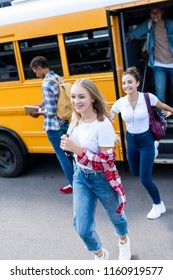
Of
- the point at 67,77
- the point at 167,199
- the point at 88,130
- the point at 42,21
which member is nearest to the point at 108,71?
the point at 67,77

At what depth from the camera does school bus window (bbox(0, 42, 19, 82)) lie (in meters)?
4.88

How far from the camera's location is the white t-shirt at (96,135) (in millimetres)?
2525

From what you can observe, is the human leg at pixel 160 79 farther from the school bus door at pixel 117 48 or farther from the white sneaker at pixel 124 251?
the white sneaker at pixel 124 251

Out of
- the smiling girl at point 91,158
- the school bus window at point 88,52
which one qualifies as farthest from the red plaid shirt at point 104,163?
the school bus window at point 88,52

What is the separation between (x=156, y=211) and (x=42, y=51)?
2523mm

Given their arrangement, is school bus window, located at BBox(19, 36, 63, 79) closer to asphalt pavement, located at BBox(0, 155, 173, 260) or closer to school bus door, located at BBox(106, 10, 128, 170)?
school bus door, located at BBox(106, 10, 128, 170)

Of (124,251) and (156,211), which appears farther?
(156,211)

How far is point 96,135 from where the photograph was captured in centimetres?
255

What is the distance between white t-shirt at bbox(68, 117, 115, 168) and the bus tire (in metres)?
2.84

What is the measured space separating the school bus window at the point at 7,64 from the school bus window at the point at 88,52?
2.88ft

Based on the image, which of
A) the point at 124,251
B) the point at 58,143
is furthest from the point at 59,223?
the point at 124,251

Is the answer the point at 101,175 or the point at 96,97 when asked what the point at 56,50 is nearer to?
the point at 96,97

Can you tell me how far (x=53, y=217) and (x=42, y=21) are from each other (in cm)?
245

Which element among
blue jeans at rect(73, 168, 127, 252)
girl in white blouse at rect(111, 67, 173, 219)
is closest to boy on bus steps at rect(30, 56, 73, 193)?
girl in white blouse at rect(111, 67, 173, 219)
